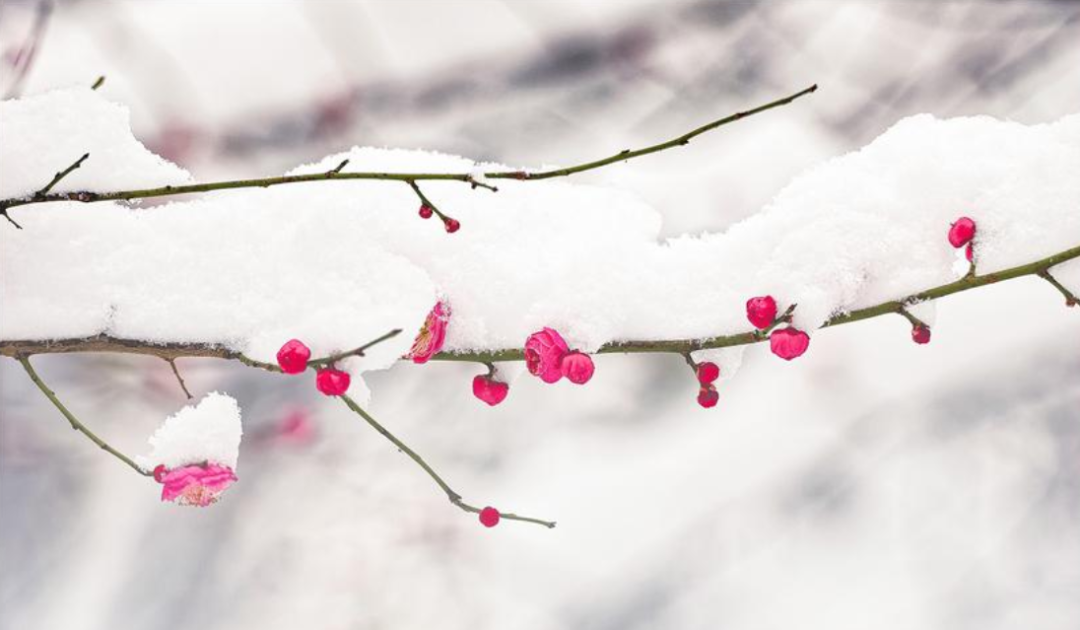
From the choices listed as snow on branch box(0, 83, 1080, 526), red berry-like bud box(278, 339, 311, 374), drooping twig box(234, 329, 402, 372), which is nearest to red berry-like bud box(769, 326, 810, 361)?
snow on branch box(0, 83, 1080, 526)

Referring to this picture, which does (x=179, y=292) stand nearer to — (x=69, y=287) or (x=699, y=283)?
(x=69, y=287)

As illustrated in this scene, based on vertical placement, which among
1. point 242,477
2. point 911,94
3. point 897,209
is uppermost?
point 911,94

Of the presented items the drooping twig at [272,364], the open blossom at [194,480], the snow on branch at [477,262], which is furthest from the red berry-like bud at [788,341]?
the open blossom at [194,480]

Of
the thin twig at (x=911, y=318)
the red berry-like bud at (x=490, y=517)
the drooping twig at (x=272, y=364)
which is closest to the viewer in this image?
the drooping twig at (x=272, y=364)

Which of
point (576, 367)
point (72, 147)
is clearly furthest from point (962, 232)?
point (72, 147)

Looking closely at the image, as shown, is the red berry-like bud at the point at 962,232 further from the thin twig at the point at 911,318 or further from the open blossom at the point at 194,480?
the open blossom at the point at 194,480

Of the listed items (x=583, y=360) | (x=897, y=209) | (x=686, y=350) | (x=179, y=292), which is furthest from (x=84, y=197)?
(x=897, y=209)
